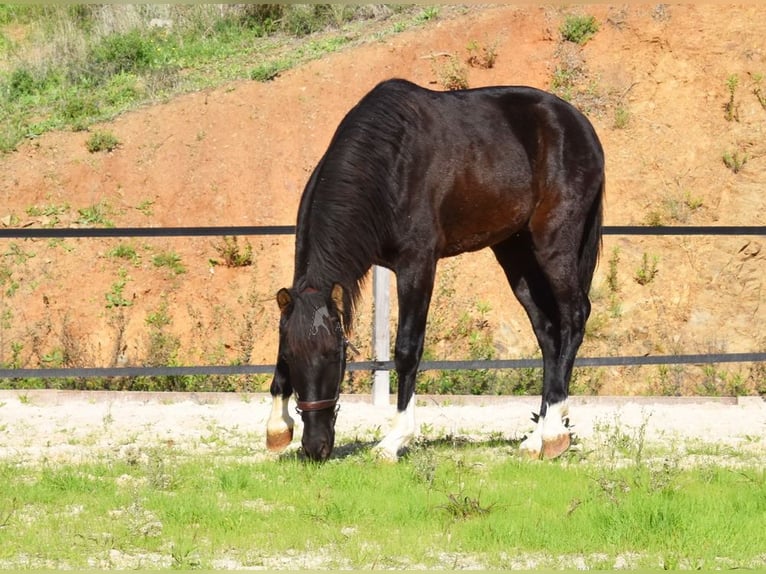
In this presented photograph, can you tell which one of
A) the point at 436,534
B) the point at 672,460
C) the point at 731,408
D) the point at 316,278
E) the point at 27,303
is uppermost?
the point at 316,278

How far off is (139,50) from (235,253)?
689cm

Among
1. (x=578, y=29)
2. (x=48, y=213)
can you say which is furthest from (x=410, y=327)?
(x=578, y=29)

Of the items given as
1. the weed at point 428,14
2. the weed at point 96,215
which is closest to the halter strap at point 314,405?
the weed at point 96,215

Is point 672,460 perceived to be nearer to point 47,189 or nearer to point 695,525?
point 695,525

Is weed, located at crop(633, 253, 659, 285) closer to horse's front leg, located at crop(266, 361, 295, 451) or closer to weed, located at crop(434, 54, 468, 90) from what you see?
weed, located at crop(434, 54, 468, 90)

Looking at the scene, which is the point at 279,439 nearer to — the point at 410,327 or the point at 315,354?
the point at 315,354

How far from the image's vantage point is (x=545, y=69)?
1927 cm

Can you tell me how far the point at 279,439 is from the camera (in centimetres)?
697

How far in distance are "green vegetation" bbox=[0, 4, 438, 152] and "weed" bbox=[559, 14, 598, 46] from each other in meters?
2.47

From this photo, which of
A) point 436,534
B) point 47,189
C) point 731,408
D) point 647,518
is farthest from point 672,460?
point 47,189

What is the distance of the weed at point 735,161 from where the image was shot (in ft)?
58.7

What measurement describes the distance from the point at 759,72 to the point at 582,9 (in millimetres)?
3169

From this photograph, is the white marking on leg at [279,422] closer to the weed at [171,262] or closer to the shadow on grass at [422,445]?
the shadow on grass at [422,445]

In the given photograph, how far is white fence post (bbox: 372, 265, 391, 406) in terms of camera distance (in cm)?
974
